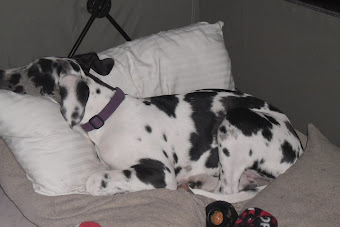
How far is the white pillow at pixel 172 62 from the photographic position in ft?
13.6

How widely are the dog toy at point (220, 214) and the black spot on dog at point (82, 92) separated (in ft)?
3.86

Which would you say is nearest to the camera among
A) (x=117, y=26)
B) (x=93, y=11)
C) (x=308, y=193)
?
(x=308, y=193)

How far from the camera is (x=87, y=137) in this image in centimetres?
350

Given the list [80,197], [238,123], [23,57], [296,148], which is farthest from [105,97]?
[296,148]

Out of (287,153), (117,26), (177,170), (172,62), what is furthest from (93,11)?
(287,153)

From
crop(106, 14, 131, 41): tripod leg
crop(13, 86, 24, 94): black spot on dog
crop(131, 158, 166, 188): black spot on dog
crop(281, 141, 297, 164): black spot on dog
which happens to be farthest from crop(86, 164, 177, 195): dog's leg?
crop(106, 14, 131, 41): tripod leg

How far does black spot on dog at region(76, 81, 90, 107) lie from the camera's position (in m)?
3.05

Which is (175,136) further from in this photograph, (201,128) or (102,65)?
(102,65)

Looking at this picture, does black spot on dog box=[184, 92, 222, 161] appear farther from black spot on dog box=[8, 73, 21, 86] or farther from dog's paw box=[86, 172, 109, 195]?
black spot on dog box=[8, 73, 21, 86]

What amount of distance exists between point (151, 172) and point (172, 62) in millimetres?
1381

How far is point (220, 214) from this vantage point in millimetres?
3094

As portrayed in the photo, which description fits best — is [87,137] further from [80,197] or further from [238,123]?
[238,123]

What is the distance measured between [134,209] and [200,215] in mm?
493

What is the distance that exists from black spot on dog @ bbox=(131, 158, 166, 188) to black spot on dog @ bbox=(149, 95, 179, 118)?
458mm
